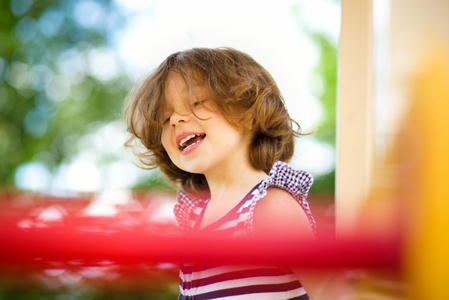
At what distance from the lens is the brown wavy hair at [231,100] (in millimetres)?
753

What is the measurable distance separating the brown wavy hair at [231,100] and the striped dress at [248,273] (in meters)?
0.09

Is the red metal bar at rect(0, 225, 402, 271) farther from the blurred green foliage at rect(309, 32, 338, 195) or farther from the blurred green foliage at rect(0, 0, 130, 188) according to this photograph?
the blurred green foliage at rect(0, 0, 130, 188)

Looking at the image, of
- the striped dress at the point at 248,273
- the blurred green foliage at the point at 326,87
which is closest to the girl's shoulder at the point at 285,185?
the striped dress at the point at 248,273

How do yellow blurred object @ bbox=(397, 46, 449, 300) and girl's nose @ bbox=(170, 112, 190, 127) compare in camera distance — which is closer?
yellow blurred object @ bbox=(397, 46, 449, 300)

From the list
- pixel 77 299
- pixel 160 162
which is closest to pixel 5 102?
pixel 77 299

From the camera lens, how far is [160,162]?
0.90m

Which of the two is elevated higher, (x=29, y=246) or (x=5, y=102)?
(x=5, y=102)

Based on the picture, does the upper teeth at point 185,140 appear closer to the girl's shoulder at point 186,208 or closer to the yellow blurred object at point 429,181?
the girl's shoulder at point 186,208

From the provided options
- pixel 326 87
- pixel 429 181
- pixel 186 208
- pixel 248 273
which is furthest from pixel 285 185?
pixel 326 87

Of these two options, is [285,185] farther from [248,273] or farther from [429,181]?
[429,181]

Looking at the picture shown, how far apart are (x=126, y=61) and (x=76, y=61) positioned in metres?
0.49

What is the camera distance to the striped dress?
2.11 feet

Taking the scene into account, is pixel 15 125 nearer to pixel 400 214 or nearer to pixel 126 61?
pixel 126 61

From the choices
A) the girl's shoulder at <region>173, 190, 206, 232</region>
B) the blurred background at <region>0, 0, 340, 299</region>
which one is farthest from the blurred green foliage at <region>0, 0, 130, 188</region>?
the girl's shoulder at <region>173, 190, 206, 232</region>
